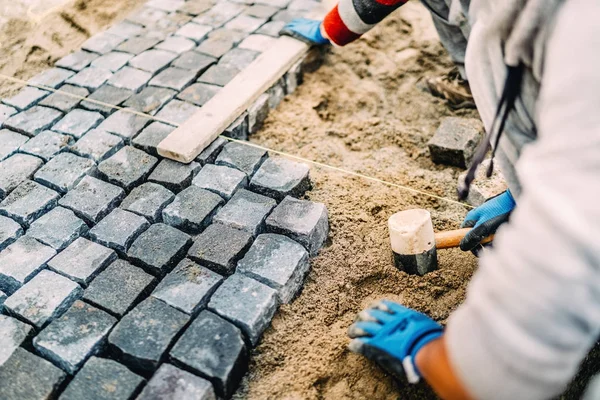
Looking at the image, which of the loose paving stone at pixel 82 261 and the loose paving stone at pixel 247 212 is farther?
the loose paving stone at pixel 247 212

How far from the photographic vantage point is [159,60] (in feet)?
12.2

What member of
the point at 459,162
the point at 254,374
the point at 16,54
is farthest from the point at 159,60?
the point at 254,374

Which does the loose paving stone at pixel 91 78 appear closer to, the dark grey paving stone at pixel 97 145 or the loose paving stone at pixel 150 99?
Answer: the loose paving stone at pixel 150 99

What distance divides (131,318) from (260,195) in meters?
0.95

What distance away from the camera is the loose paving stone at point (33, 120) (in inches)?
127

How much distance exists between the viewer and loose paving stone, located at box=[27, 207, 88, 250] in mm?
2590

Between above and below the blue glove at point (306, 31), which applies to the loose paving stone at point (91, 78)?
below

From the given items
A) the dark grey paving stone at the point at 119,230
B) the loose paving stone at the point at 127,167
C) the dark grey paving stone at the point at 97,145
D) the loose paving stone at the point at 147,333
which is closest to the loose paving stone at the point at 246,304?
the loose paving stone at the point at 147,333

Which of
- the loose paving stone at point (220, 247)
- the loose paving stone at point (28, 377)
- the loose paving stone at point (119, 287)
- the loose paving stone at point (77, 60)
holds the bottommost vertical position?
the loose paving stone at point (28, 377)

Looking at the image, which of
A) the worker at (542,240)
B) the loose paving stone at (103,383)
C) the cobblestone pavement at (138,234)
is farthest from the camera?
the cobblestone pavement at (138,234)

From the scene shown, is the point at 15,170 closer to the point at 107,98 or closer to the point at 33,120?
the point at 33,120

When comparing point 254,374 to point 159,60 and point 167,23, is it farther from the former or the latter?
point 167,23

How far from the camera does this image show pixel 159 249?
250 centimetres

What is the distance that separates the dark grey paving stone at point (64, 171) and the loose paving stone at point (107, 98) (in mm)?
454
